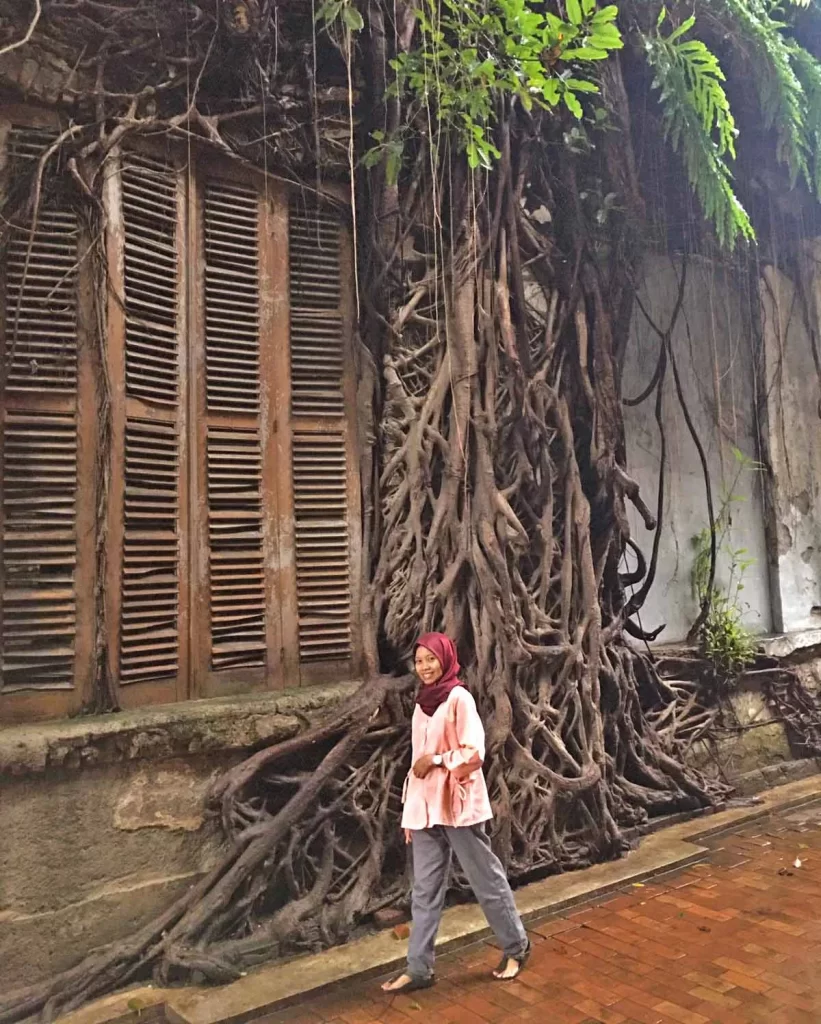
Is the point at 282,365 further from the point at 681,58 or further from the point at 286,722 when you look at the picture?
the point at 681,58

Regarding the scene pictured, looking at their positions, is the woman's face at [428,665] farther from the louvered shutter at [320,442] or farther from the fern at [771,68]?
the fern at [771,68]

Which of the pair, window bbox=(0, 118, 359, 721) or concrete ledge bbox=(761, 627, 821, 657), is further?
concrete ledge bbox=(761, 627, 821, 657)

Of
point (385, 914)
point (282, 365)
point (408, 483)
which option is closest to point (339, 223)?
point (282, 365)

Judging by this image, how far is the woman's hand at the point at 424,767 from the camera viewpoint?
10.8 feet

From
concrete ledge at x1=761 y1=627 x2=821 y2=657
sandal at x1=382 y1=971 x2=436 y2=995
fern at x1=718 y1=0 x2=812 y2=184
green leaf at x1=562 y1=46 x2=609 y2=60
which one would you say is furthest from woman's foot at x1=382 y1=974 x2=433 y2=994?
fern at x1=718 y1=0 x2=812 y2=184

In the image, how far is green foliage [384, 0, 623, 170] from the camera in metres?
4.08

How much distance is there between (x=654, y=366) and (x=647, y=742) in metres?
2.68

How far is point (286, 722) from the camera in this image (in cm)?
395

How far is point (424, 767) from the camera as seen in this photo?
329 cm

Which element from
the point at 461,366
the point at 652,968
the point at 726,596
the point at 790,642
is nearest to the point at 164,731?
the point at 652,968

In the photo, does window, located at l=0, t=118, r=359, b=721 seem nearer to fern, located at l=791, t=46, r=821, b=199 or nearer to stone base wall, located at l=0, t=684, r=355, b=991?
stone base wall, located at l=0, t=684, r=355, b=991

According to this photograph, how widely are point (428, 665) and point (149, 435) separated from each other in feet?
5.58

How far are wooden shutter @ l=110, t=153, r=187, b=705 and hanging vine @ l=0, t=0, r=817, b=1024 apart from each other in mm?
282

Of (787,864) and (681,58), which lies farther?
(681,58)
